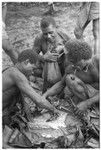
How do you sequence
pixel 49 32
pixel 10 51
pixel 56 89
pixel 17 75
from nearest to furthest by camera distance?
pixel 17 75, pixel 56 89, pixel 49 32, pixel 10 51

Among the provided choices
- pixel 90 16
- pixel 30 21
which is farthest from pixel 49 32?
pixel 30 21

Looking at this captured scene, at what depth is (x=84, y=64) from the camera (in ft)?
12.1

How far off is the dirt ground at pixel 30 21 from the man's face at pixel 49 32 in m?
1.47

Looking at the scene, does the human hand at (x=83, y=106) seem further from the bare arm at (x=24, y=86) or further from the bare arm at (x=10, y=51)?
the bare arm at (x=10, y=51)

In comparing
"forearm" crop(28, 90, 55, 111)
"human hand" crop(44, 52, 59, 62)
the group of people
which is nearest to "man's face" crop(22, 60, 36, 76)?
the group of people

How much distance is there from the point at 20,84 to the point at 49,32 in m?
1.06

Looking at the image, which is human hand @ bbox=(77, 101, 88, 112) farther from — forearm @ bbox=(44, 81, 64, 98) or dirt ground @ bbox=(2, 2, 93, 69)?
dirt ground @ bbox=(2, 2, 93, 69)

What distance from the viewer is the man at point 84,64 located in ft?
11.8

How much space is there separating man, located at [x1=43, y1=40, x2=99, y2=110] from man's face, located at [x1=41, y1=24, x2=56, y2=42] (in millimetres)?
623

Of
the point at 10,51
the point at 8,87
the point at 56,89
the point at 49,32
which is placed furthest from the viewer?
the point at 10,51

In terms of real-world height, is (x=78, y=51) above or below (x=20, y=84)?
above

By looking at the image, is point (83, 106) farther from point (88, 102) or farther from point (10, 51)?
point (10, 51)

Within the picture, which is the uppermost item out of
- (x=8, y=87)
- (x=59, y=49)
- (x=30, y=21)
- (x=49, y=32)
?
(x=49, y=32)

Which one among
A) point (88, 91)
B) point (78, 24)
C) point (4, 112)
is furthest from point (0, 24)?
point (88, 91)
